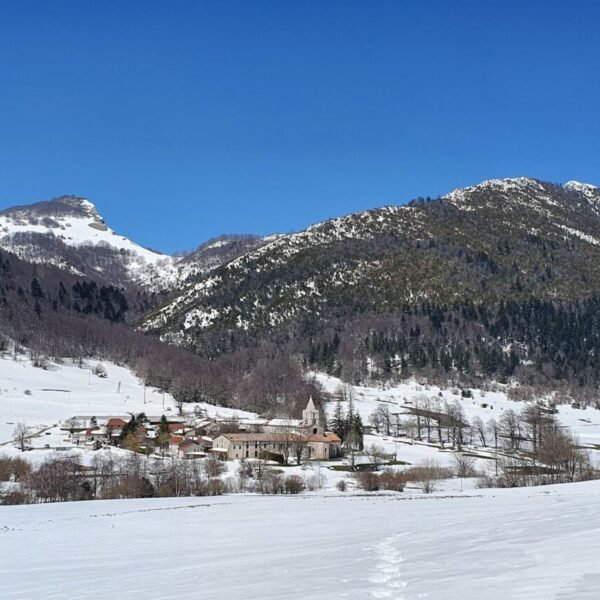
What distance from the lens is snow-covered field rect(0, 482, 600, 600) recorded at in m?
15.1

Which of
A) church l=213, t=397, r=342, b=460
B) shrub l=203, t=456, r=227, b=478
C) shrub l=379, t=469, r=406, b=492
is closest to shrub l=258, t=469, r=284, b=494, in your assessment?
shrub l=203, t=456, r=227, b=478

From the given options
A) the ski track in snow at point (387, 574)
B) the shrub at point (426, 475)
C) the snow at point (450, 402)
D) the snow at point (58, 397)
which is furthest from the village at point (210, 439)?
the ski track in snow at point (387, 574)

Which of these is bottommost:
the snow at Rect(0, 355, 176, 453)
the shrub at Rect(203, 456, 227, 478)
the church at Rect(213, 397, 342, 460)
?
the shrub at Rect(203, 456, 227, 478)

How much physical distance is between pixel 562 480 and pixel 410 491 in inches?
744

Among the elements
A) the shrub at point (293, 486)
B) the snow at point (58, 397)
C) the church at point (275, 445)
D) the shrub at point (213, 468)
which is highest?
the snow at point (58, 397)

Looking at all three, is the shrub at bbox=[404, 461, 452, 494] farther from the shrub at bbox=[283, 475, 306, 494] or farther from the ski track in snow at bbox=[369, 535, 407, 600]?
the ski track in snow at bbox=[369, 535, 407, 600]

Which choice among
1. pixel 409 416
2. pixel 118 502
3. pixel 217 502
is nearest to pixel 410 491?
pixel 217 502

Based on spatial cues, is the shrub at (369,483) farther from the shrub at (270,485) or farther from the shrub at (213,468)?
the shrub at (213,468)

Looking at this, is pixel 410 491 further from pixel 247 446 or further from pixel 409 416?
pixel 409 416

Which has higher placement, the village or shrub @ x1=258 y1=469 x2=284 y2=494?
the village

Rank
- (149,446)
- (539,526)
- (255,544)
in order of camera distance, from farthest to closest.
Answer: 1. (149,446)
2. (255,544)
3. (539,526)

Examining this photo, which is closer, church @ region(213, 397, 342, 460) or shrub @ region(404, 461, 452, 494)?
shrub @ region(404, 461, 452, 494)

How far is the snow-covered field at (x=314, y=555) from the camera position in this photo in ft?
49.4

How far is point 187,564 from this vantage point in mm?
22859
